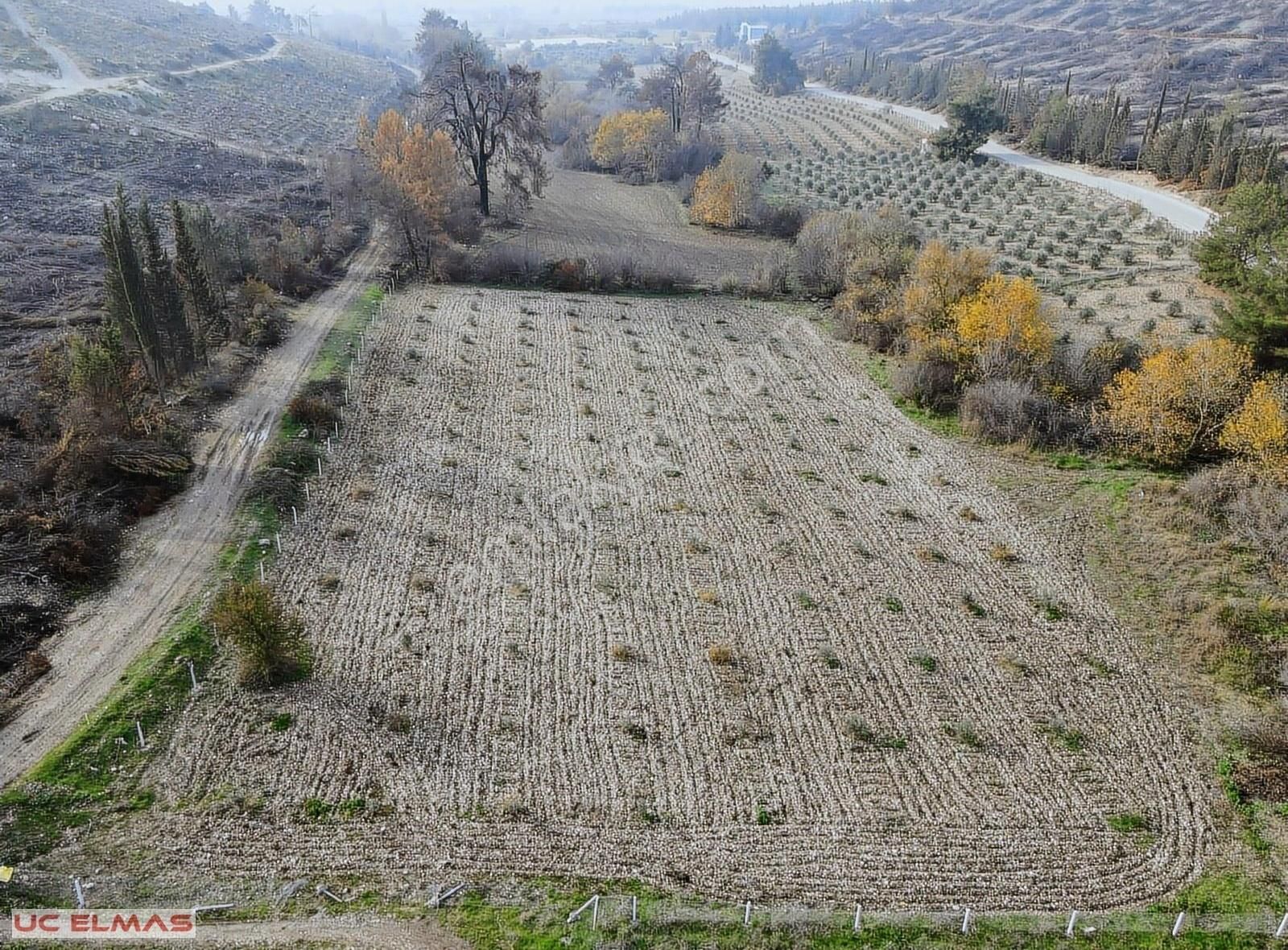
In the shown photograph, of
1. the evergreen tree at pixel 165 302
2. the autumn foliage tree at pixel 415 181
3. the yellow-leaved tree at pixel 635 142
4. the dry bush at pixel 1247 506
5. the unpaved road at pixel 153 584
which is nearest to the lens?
the unpaved road at pixel 153 584

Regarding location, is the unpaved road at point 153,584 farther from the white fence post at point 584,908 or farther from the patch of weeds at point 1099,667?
the patch of weeds at point 1099,667

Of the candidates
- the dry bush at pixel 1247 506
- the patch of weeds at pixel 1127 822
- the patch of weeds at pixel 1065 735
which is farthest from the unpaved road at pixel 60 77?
the patch of weeds at pixel 1127 822

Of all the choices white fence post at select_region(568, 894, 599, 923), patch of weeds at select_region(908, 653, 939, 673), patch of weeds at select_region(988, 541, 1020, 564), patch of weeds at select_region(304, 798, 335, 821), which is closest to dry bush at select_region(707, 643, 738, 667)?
patch of weeds at select_region(908, 653, 939, 673)

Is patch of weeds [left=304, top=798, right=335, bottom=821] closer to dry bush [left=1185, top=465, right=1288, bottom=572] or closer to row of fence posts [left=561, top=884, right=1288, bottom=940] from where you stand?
row of fence posts [left=561, top=884, right=1288, bottom=940]

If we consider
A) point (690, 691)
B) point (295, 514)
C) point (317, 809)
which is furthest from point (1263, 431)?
point (295, 514)

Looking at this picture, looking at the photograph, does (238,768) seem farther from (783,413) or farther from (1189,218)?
(1189,218)

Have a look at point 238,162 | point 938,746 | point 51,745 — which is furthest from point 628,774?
point 238,162
